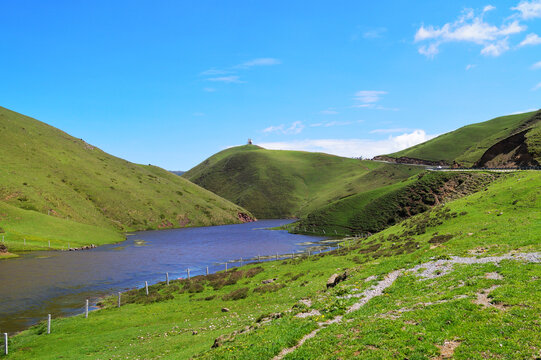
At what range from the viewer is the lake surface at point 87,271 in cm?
4141

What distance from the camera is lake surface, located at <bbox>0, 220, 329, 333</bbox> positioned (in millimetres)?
41406

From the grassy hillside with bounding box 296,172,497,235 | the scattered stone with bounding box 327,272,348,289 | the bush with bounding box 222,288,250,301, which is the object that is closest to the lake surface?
the bush with bounding box 222,288,250,301

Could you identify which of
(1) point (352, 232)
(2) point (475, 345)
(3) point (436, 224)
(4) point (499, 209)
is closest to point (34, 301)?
(2) point (475, 345)

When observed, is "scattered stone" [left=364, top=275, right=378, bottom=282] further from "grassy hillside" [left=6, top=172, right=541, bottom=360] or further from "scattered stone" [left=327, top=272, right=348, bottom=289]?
"scattered stone" [left=327, top=272, right=348, bottom=289]

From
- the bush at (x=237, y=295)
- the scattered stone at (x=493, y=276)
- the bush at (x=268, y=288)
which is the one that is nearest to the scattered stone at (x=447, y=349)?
the scattered stone at (x=493, y=276)

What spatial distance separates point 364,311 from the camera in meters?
19.2

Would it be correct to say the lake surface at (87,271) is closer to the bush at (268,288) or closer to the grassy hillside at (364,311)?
the grassy hillside at (364,311)

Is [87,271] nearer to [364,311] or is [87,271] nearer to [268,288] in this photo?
[268,288]

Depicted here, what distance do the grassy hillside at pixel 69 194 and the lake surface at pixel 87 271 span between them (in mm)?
17901

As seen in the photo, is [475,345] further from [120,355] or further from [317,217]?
[317,217]

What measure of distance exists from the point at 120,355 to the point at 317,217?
4622 inches

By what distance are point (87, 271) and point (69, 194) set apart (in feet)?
277

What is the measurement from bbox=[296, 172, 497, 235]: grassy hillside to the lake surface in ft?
102

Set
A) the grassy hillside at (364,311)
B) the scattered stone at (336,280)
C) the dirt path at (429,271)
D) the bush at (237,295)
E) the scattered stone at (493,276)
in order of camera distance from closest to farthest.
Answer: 1. the grassy hillside at (364,311)
2. the scattered stone at (493,276)
3. the dirt path at (429,271)
4. the scattered stone at (336,280)
5. the bush at (237,295)
